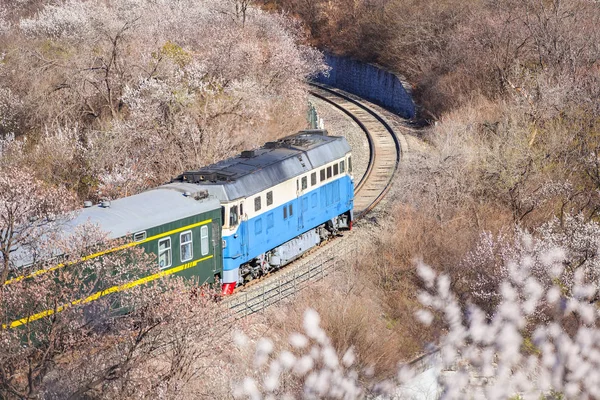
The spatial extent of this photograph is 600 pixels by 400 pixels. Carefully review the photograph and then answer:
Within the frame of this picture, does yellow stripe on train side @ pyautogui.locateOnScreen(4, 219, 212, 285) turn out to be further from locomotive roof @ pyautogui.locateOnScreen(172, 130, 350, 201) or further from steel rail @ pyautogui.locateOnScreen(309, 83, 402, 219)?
steel rail @ pyautogui.locateOnScreen(309, 83, 402, 219)

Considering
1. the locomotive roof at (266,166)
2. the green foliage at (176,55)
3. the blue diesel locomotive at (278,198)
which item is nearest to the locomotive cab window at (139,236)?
the blue diesel locomotive at (278,198)

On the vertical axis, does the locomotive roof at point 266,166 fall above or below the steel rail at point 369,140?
above

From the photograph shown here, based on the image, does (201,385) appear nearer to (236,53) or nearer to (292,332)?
(292,332)

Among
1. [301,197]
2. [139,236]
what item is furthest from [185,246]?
[301,197]

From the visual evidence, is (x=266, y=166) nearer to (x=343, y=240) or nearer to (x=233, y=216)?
(x=233, y=216)

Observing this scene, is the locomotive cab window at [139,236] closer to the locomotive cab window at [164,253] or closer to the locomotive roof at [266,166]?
the locomotive cab window at [164,253]

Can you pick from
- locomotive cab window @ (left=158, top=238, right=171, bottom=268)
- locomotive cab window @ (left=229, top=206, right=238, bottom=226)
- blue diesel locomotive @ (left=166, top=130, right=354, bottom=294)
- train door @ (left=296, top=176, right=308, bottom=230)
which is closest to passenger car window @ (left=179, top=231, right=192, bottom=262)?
locomotive cab window @ (left=158, top=238, right=171, bottom=268)
